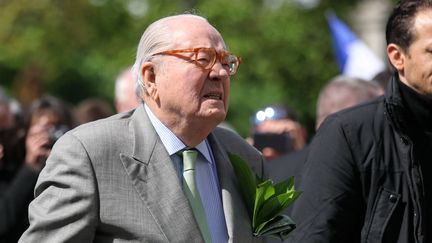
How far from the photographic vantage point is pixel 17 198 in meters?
7.12

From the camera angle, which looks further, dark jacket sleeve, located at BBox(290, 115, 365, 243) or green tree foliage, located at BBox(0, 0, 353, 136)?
green tree foliage, located at BBox(0, 0, 353, 136)

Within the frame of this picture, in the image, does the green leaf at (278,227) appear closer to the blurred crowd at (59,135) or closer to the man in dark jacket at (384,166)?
the man in dark jacket at (384,166)

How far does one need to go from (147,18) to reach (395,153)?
1933 cm

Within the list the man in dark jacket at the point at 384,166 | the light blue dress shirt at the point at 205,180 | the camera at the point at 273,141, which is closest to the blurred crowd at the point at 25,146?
the camera at the point at 273,141

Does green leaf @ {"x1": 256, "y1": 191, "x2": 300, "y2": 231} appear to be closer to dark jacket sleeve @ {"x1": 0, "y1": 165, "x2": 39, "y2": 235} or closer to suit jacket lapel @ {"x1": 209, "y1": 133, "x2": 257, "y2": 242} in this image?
suit jacket lapel @ {"x1": 209, "y1": 133, "x2": 257, "y2": 242}

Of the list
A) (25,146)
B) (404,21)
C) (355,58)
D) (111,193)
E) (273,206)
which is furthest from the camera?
(355,58)

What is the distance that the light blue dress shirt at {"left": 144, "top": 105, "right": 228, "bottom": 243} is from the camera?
13.8 ft

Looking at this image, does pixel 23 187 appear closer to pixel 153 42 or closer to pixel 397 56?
pixel 397 56

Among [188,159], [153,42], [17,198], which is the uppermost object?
[153,42]

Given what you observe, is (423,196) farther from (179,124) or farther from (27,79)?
(27,79)

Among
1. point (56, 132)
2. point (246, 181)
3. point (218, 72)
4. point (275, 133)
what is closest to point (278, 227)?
point (246, 181)

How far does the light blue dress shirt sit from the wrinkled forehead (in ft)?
1.07

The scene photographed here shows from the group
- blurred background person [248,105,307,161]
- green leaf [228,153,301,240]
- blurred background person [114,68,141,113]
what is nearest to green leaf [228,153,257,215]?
green leaf [228,153,301,240]

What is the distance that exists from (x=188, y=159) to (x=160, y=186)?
20 cm
